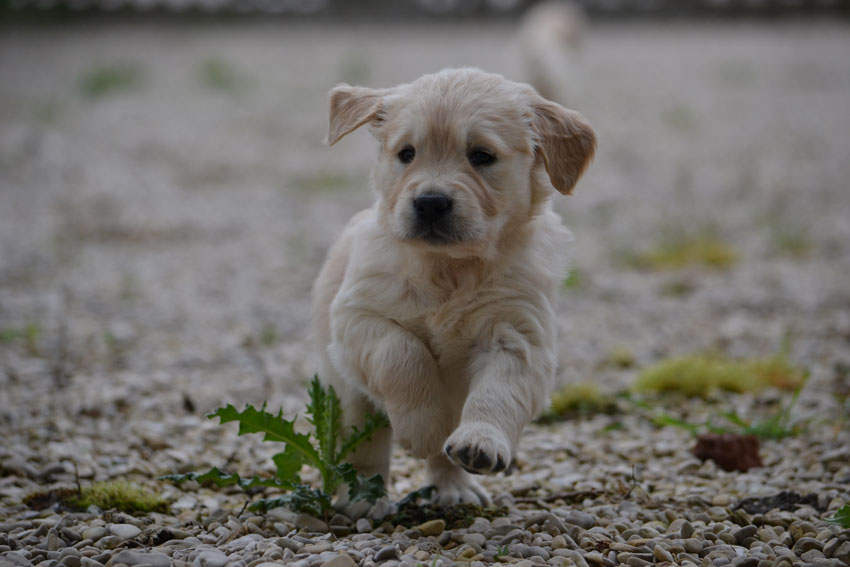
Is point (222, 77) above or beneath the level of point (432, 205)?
above

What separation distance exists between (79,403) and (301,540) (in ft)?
6.76

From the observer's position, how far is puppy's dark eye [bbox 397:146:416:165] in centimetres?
308

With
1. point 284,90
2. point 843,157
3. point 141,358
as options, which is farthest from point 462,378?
point 284,90

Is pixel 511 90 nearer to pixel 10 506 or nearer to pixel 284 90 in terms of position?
pixel 10 506

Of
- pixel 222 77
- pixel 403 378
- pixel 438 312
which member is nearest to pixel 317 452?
pixel 403 378

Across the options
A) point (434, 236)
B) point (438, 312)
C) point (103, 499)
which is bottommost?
point (103, 499)

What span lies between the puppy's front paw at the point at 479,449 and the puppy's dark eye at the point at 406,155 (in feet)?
3.42

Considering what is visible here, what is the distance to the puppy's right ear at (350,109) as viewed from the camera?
3250mm

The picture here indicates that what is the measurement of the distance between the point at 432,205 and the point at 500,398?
687 millimetres

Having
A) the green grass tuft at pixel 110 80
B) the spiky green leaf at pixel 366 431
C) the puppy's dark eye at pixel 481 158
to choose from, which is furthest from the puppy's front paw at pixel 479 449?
the green grass tuft at pixel 110 80

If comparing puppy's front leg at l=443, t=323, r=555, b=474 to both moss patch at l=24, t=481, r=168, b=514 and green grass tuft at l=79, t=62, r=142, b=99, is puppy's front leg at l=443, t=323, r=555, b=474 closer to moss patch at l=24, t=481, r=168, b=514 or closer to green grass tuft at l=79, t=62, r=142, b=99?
moss patch at l=24, t=481, r=168, b=514

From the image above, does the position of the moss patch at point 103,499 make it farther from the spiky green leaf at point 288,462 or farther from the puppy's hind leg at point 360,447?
the puppy's hind leg at point 360,447

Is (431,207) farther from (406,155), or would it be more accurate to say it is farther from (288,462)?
(288,462)

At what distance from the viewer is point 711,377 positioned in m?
4.87
